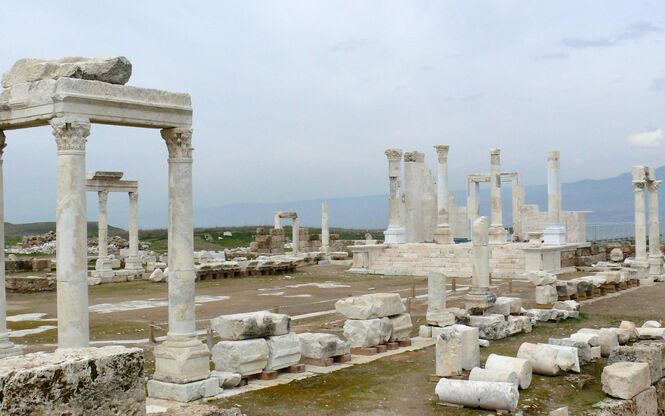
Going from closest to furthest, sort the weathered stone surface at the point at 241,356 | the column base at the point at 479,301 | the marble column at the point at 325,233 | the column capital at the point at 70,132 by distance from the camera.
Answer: the column capital at the point at 70,132 < the weathered stone surface at the point at 241,356 < the column base at the point at 479,301 < the marble column at the point at 325,233

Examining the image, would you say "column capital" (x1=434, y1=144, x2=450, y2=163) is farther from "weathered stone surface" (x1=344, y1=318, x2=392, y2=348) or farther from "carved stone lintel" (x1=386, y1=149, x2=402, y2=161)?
"weathered stone surface" (x1=344, y1=318, x2=392, y2=348)

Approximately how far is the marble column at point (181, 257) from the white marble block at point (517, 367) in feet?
13.4

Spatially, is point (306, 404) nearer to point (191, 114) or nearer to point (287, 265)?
point (191, 114)

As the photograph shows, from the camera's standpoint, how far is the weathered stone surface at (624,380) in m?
10.3

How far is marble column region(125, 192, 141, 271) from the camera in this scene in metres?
32.7

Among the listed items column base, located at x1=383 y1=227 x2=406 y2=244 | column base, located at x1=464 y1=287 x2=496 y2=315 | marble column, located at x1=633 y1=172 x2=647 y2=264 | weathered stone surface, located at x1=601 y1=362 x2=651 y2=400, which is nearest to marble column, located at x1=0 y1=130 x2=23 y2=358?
weathered stone surface, located at x1=601 y1=362 x2=651 y2=400

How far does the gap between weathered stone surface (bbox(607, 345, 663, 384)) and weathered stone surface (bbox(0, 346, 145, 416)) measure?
8.23 metres

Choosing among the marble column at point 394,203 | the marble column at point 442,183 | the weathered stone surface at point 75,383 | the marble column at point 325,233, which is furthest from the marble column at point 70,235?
the marble column at point 325,233

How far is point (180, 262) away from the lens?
10.7m

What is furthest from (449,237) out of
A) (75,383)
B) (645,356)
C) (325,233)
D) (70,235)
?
(75,383)

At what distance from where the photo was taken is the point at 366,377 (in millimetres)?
11414

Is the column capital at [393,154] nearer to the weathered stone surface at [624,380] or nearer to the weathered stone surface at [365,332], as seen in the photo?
the weathered stone surface at [365,332]

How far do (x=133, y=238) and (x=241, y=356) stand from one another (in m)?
24.4

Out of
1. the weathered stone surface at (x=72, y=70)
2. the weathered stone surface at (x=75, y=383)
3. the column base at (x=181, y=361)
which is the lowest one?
the column base at (x=181, y=361)
